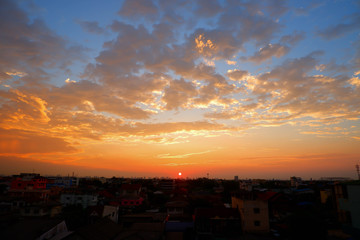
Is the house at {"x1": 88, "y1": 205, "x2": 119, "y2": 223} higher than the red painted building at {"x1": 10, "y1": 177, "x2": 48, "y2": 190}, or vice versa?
the red painted building at {"x1": 10, "y1": 177, "x2": 48, "y2": 190}

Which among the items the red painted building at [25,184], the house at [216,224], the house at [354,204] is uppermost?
the house at [354,204]

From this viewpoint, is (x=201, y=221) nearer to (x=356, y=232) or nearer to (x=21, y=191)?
(x=356, y=232)

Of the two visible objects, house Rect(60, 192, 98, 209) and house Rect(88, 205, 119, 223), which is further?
house Rect(60, 192, 98, 209)

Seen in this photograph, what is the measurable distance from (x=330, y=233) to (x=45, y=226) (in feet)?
130

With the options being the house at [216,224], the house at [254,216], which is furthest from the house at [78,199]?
the house at [254,216]

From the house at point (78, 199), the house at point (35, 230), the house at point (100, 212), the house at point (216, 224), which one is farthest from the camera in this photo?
the house at point (78, 199)

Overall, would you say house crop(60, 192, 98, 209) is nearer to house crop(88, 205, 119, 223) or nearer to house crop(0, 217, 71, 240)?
house crop(88, 205, 119, 223)

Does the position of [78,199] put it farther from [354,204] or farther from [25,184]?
[354,204]

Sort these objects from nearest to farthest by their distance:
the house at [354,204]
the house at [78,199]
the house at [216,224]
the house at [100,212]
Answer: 1. the house at [354,204]
2. the house at [216,224]
3. the house at [100,212]
4. the house at [78,199]

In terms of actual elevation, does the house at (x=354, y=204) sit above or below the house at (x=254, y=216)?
above

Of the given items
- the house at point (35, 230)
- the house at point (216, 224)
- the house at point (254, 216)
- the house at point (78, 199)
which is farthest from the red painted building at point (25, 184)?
the house at point (254, 216)

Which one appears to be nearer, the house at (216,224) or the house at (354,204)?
the house at (354,204)

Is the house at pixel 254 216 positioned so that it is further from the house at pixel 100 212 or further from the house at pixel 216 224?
the house at pixel 100 212

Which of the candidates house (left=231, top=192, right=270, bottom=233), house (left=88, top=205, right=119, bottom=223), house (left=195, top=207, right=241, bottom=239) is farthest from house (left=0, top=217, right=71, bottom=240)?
house (left=231, top=192, right=270, bottom=233)
